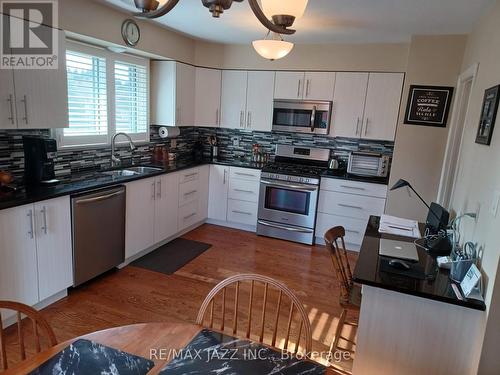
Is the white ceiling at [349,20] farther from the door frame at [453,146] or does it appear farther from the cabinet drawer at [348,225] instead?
the cabinet drawer at [348,225]

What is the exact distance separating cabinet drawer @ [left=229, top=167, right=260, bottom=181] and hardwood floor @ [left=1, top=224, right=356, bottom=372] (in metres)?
0.80

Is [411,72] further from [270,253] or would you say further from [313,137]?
[270,253]

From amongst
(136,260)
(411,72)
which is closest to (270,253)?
(136,260)

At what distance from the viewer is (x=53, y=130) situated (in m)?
3.07

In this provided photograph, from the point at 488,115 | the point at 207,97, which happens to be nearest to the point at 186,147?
the point at 207,97

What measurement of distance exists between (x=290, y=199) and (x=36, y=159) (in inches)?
107

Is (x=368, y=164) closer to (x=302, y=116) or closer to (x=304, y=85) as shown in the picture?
(x=302, y=116)

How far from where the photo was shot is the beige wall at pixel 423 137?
11.3 feet

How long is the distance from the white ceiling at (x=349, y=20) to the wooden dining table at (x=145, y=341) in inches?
78.3

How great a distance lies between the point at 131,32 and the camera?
3395 millimetres

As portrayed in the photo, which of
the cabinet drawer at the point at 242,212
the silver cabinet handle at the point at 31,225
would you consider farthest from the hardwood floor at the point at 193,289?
the silver cabinet handle at the point at 31,225

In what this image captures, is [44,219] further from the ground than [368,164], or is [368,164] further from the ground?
[368,164]

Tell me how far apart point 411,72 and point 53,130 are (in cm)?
347

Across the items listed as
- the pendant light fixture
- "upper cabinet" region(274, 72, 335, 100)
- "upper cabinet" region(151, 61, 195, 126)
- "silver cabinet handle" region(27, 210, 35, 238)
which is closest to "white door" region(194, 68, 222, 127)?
"upper cabinet" region(151, 61, 195, 126)
